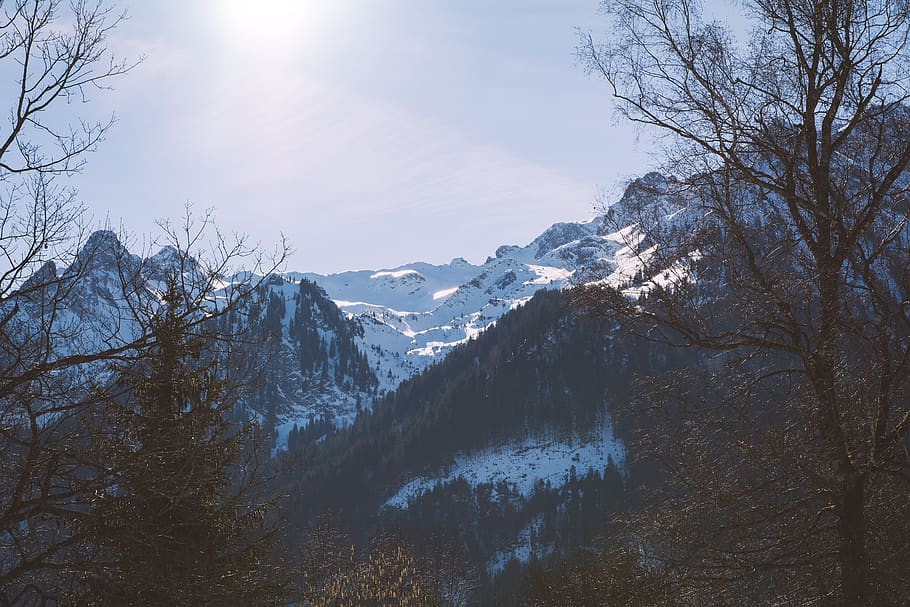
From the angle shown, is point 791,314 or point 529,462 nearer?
point 791,314

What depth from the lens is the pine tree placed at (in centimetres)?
688

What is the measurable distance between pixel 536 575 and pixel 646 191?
27940mm

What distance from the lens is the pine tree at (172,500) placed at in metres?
6.88

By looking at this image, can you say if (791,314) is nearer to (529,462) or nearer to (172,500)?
(172,500)

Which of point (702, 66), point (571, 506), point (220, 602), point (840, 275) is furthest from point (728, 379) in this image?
point (571, 506)

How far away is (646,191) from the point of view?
7738mm

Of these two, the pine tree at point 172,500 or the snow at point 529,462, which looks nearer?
the pine tree at point 172,500

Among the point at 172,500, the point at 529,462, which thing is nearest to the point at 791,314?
the point at 172,500

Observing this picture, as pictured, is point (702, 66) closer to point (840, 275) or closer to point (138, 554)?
point (840, 275)

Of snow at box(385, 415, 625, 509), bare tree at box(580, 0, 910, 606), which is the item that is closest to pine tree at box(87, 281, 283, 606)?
bare tree at box(580, 0, 910, 606)

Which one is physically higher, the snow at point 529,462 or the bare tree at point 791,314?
the bare tree at point 791,314

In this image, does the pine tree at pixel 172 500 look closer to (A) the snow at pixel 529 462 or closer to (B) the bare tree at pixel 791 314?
(B) the bare tree at pixel 791 314

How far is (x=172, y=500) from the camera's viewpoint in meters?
6.62

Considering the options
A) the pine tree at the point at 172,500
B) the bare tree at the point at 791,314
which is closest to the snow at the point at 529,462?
the pine tree at the point at 172,500
